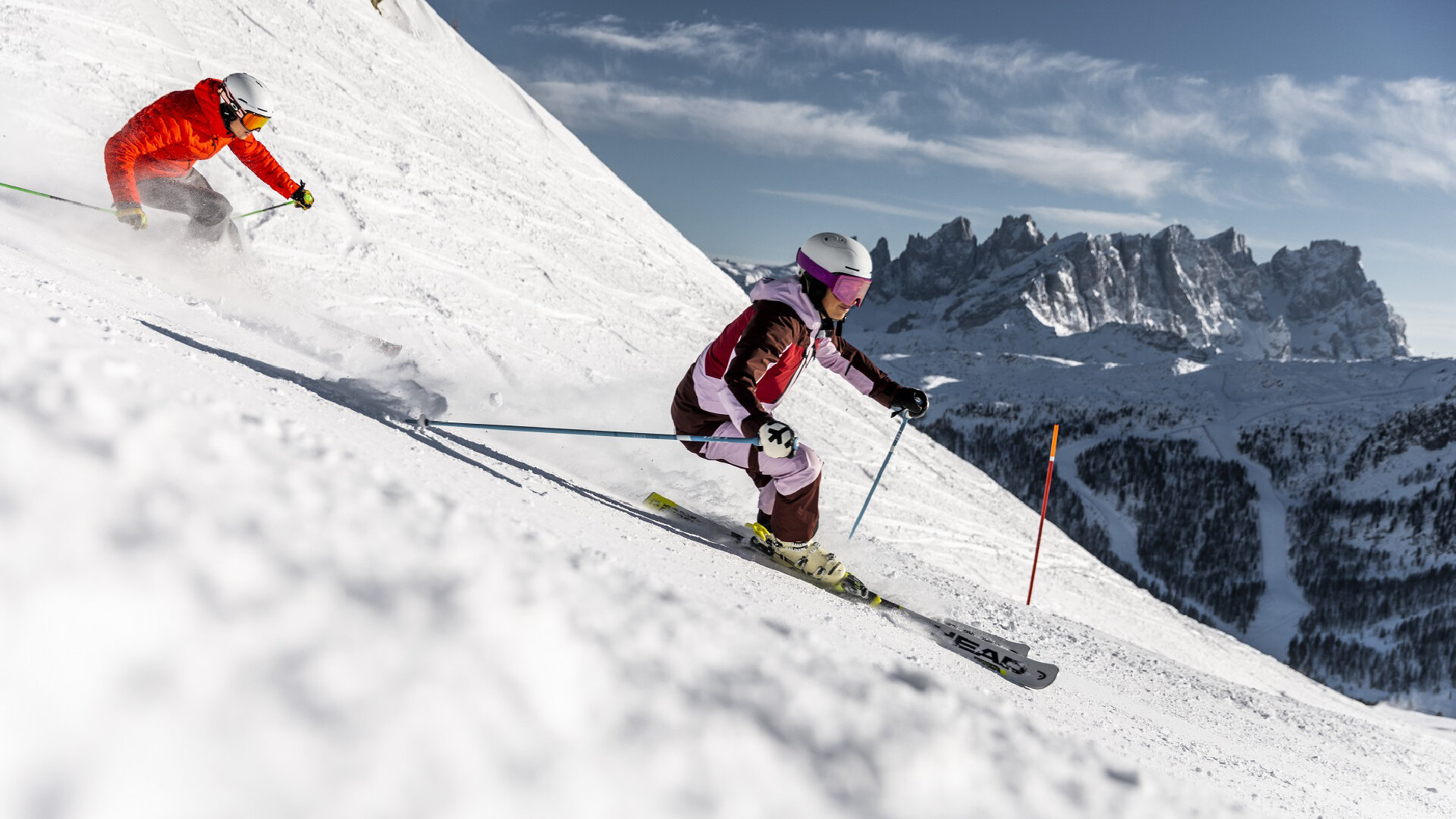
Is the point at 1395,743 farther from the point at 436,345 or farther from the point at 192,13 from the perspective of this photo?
the point at 192,13

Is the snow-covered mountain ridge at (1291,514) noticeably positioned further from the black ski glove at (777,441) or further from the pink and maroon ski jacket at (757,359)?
the black ski glove at (777,441)

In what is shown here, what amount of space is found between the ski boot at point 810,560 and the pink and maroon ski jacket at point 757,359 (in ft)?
3.13

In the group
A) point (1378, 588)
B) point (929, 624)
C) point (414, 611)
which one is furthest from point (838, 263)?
point (1378, 588)

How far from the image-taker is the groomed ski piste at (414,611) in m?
0.92

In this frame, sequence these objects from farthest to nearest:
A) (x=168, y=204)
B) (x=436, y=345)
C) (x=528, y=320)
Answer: (x=528, y=320) < (x=436, y=345) < (x=168, y=204)

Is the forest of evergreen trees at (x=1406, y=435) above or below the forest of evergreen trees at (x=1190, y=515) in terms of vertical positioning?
above

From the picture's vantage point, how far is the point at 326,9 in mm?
16312

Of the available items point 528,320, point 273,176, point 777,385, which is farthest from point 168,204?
point 777,385

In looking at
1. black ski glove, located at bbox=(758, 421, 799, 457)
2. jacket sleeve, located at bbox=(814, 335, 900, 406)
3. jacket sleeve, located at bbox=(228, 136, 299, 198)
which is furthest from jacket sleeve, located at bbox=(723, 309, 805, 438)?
jacket sleeve, located at bbox=(228, 136, 299, 198)

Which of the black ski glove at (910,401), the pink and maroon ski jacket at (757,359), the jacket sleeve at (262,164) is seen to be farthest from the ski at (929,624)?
the jacket sleeve at (262,164)

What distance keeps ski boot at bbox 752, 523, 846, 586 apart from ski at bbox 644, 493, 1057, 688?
0.11 feet

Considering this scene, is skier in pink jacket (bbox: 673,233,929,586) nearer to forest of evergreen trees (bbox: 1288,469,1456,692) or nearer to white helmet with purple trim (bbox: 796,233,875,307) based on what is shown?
white helmet with purple trim (bbox: 796,233,875,307)

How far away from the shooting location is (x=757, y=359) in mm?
4520

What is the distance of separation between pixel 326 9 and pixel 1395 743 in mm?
21011
